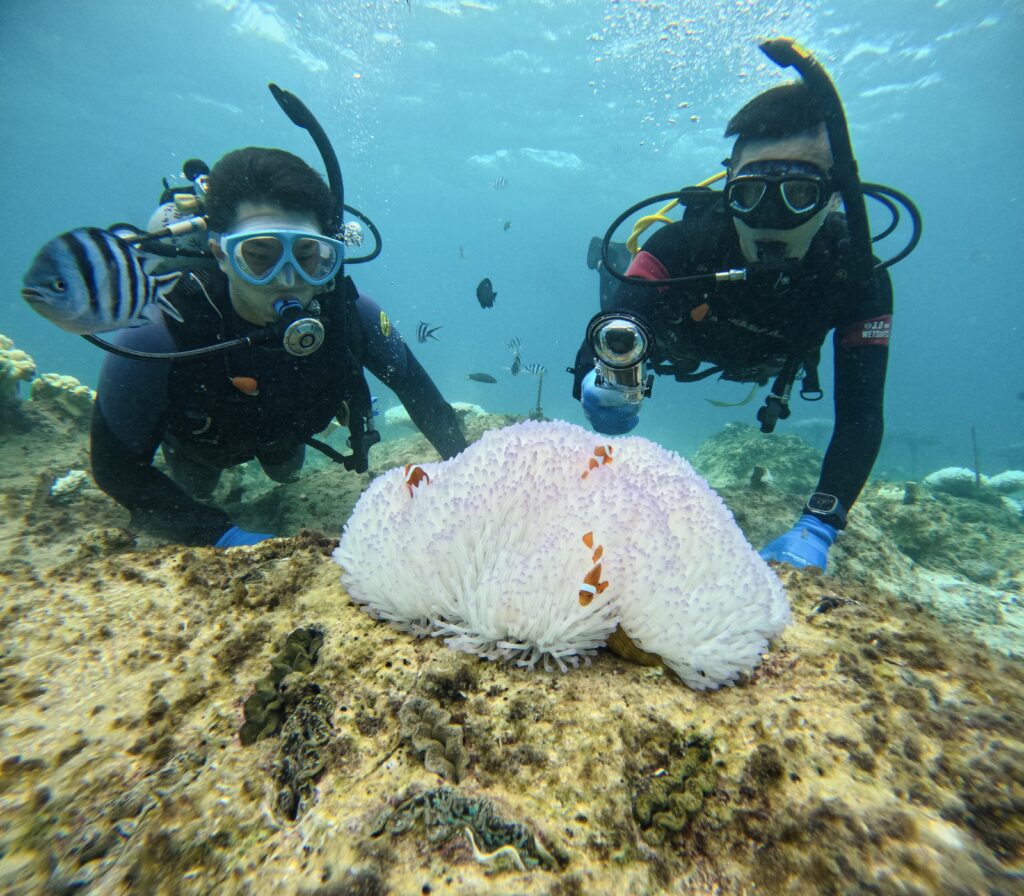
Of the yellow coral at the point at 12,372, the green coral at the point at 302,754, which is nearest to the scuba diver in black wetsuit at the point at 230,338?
the green coral at the point at 302,754

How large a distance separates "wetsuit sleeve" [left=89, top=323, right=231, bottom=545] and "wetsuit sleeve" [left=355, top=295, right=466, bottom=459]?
1463 mm

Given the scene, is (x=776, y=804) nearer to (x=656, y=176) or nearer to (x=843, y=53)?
(x=843, y=53)

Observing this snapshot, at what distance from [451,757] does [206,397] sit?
3.23 meters

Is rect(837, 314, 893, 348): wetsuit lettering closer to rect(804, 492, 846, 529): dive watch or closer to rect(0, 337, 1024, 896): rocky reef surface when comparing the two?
rect(804, 492, 846, 529): dive watch

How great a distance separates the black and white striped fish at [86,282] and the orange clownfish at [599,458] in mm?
2045

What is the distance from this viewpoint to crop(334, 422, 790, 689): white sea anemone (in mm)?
1164

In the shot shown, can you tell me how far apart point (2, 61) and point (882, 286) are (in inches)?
1973

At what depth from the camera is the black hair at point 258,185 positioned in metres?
2.93

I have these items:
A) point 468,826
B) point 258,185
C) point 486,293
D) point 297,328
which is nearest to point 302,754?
point 468,826

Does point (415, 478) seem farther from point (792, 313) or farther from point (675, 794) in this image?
point (792, 313)

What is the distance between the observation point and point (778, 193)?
322 centimetres

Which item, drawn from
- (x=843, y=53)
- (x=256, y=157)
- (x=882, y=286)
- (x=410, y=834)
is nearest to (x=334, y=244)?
(x=256, y=157)

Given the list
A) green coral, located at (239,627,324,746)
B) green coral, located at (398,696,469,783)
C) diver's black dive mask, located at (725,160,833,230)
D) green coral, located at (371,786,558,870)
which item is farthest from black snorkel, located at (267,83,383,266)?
green coral, located at (371,786,558,870)

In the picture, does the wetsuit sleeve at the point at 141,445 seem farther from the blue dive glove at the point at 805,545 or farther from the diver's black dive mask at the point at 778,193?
the diver's black dive mask at the point at 778,193
